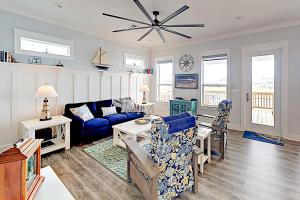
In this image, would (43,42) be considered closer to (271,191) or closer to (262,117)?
(271,191)

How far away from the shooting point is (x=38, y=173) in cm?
116

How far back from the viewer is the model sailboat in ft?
15.0

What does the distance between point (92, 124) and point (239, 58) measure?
4.30m

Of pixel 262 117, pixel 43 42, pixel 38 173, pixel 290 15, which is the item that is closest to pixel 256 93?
pixel 262 117

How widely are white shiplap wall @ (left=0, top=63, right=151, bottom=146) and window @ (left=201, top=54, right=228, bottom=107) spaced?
3002 mm

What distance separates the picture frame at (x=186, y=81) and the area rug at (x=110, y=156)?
10.7 ft

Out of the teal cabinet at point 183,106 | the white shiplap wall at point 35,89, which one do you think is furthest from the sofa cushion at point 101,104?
the teal cabinet at point 183,106

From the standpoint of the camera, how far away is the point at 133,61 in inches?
234

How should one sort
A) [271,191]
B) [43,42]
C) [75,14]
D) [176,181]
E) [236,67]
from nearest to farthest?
[176,181] → [271,191] → [75,14] → [43,42] → [236,67]

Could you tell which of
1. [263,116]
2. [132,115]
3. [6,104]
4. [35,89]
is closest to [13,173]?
[6,104]

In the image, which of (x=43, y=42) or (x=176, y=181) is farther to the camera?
(x=43, y=42)

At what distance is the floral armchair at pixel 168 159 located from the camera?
155 cm

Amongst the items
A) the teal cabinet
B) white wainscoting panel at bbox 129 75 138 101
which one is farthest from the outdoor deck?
white wainscoting panel at bbox 129 75 138 101

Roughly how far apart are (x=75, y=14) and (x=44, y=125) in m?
2.40
